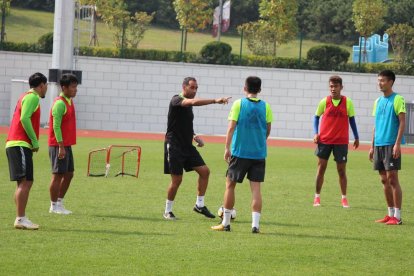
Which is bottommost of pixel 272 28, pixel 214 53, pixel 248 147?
pixel 248 147

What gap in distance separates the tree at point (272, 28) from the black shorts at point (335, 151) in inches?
1091

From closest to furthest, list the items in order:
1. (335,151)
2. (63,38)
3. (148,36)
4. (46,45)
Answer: (335,151) < (63,38) < (46,45) < (148,36)

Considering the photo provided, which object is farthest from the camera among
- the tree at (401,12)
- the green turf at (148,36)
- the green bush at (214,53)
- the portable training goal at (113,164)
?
the tree at (401,12)

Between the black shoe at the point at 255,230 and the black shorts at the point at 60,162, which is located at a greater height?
the black shorts at the point at 60,162

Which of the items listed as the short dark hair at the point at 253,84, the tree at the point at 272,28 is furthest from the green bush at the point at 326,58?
the short dark hair at the point at 253,84

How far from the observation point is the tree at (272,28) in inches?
1710

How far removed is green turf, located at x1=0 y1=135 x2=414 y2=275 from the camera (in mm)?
9266

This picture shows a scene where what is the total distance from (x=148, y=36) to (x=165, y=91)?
2337 cm

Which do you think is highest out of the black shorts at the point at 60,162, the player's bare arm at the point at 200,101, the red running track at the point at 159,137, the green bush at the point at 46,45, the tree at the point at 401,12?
the tree at the point at 401,12

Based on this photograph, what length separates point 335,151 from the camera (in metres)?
15.2

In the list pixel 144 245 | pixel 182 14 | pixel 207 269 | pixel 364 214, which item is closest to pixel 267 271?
pixel 207 269

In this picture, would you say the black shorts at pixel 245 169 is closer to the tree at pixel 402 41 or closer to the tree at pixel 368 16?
the tree at pixel 402 41

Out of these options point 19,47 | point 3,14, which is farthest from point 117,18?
point 19,47

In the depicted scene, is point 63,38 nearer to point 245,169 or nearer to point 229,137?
point 245,169
